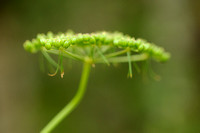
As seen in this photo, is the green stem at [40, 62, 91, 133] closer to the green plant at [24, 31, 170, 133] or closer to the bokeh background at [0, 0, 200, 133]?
the green plant at [24, 31, 170, 133]

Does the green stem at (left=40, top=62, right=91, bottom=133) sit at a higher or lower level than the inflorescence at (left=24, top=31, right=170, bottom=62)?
lower

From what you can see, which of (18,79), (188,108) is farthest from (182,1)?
(18,79)

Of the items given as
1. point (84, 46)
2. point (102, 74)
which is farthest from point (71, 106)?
point (102, 74)

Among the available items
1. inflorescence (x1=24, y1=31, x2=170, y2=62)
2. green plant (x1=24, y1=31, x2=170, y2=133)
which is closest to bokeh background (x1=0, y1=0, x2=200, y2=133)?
green plant (x1=24, y1=31, x2=170, y2=133)

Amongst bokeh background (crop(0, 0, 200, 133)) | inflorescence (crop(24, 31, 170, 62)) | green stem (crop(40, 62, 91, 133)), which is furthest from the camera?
bokeh background (crop(0, 0, 200, 133))

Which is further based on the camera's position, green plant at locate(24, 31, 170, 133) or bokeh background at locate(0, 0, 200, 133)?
bokeh background at locate(0, 0, 200, 133)

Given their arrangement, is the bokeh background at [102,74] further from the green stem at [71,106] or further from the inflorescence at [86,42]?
the inflorescence at [86,42]

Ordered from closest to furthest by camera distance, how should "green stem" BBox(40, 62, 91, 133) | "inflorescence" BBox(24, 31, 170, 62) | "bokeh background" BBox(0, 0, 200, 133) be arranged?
"inflorescence" BBox(24, 31, 170, 62) → "green stem" BBox(40, 62, 91, 133) → "bokeh background" BBox(0, 0, 200, 133)

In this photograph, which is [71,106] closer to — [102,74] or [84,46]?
[84,46]
